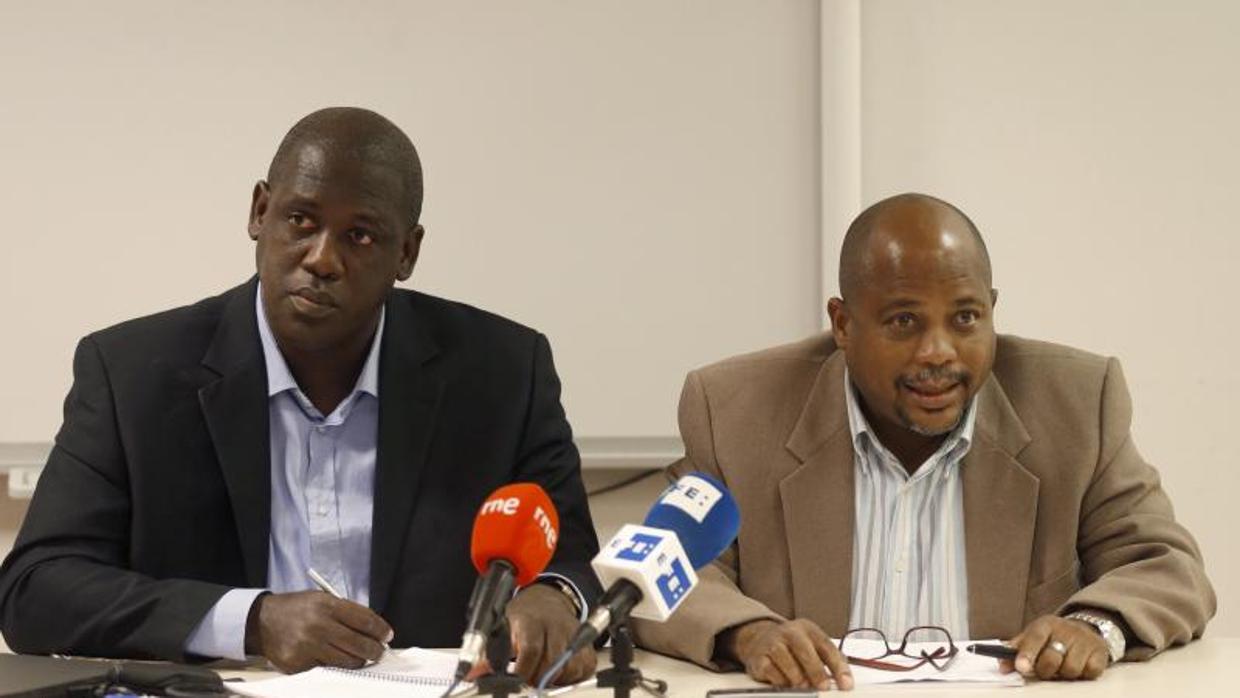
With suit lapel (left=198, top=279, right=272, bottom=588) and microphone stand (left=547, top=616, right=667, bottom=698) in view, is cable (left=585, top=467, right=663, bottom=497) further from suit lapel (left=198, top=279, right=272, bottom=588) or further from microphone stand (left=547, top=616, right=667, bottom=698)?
microphone stand (left=547, top=616, right=667, bottom=698)

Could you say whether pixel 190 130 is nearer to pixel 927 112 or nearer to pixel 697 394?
pixel 697 394

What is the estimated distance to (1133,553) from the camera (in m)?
2.93

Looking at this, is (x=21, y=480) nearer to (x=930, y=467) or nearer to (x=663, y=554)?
(x=930, y=467)

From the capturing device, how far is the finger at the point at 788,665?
7.99ft

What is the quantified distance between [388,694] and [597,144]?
7.22ft

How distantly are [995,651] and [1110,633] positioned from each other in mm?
196

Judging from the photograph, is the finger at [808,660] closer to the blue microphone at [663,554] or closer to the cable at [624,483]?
the blue microphone at [663,554]

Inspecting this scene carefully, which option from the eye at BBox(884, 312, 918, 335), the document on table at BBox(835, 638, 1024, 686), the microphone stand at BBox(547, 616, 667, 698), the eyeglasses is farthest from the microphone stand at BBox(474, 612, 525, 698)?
the eye at BBox(884, 312, 918, 335)

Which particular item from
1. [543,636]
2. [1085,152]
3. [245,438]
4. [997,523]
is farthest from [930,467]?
[1085,152]

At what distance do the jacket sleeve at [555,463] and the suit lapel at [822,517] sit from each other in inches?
15.7

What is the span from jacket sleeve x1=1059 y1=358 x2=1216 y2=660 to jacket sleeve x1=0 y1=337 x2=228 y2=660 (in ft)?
5.04

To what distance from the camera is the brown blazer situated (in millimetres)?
3010

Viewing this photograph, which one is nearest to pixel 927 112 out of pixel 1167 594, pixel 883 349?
pixel 883 349

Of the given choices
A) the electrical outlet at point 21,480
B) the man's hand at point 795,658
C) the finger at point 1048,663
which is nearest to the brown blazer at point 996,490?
the man's hand at point 795,658
